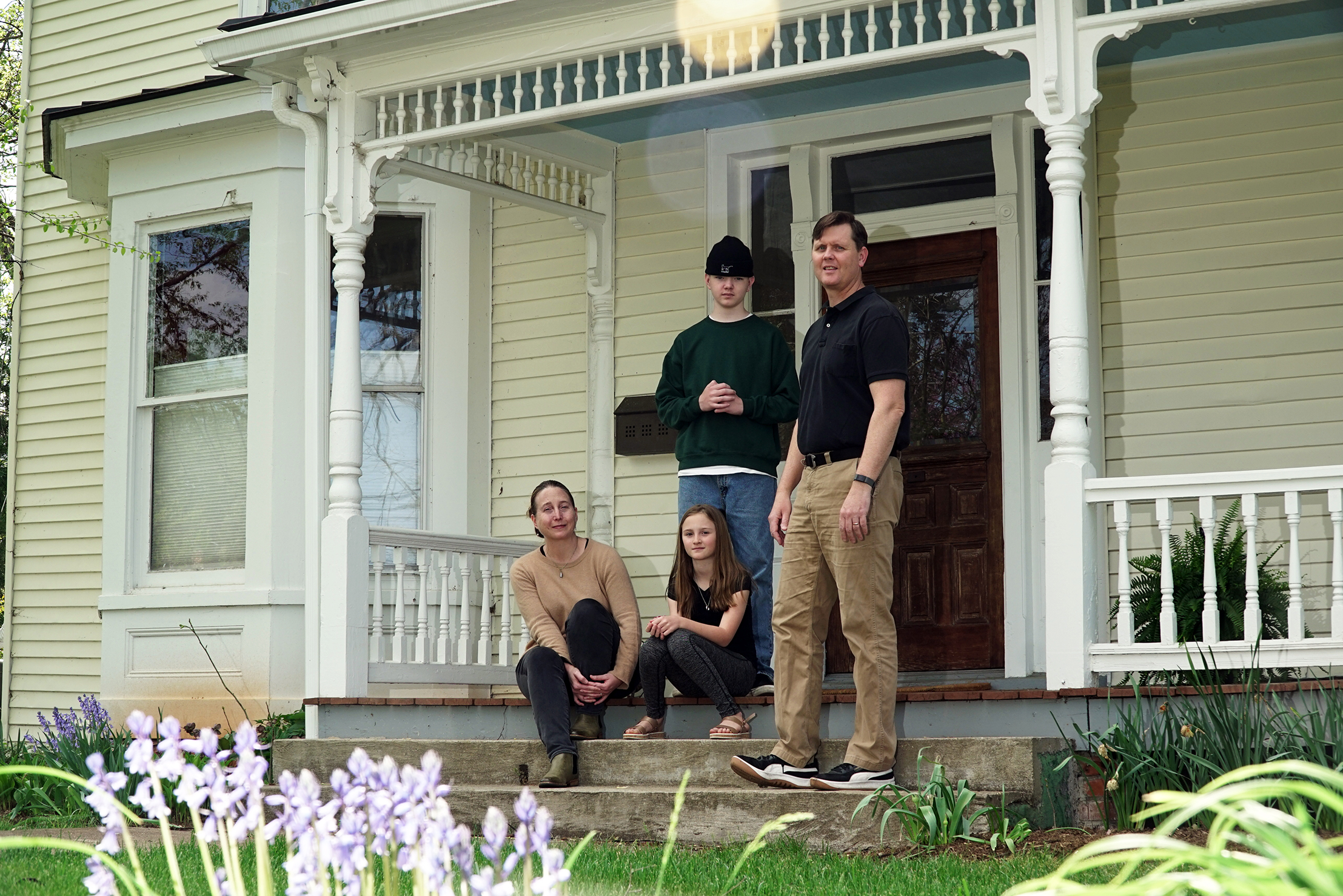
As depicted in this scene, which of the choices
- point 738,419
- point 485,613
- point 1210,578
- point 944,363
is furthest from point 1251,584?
point 485,613

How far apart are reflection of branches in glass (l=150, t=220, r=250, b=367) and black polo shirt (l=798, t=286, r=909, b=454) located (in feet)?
15.7

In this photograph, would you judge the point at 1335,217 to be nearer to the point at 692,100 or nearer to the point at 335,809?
the point at 692,100

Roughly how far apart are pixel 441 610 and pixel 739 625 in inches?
90.9

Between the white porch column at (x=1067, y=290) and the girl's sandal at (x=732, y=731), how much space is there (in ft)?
3.84

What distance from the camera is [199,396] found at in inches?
344

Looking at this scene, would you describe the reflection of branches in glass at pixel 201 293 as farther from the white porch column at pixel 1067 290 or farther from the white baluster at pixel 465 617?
the white porch column at pixel 1067 290

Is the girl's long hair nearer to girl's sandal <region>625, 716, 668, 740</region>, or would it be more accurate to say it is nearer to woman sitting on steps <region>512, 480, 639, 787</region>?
woman sitting on steps <region>512, 480, 639, 787</region>

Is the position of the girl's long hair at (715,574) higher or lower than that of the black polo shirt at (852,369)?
lower

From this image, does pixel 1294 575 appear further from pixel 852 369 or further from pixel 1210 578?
pixel 852 369

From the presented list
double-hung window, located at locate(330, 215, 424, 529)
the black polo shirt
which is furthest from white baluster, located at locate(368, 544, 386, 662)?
the black polo shirt

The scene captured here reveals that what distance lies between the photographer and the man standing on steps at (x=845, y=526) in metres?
4.82

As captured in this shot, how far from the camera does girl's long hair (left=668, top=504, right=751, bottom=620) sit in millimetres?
5793

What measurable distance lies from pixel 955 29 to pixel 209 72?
5.39 meters

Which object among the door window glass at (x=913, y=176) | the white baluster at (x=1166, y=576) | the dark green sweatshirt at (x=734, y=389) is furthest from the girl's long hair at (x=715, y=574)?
the door window glass at (x=913, y=176)
